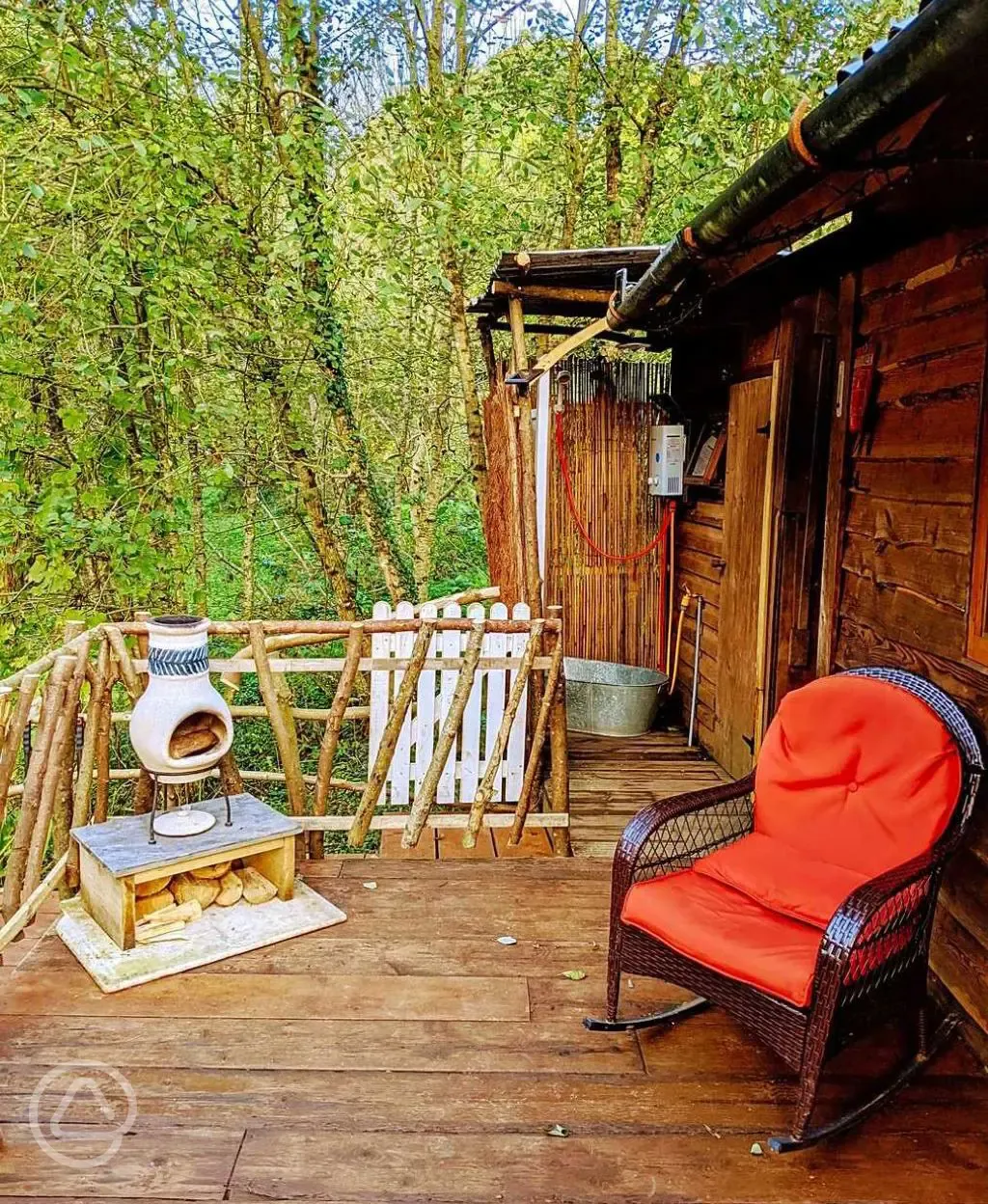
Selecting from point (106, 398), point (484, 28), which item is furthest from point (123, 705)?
point (484, 28)

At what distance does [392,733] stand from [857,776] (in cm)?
186

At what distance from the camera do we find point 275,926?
3.21 metres

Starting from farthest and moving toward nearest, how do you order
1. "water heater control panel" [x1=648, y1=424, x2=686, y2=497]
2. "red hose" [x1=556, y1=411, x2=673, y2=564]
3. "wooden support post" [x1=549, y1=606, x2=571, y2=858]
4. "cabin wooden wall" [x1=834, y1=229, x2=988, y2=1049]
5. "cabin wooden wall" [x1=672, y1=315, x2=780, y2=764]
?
1. "red hose" [x1=556, y1=411, x2=673, y2=564]
2. "water heater control panel" [x1=648, y1=424, x2=686, y2=497]
3. "cabin wooden wall" [x1=672, y1=315, x2=780, y2=764]
4. "wooden support post" [x1=549, y1=606, x2=571, y2=858]
5. "cabin wooden wall" [x1=834, y1=229, x2=988, y2=1049]

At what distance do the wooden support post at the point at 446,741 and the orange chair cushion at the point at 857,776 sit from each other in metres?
1.30

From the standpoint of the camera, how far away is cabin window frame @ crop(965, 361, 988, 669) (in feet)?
8.58

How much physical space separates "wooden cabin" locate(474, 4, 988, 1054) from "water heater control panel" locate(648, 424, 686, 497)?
123 mm

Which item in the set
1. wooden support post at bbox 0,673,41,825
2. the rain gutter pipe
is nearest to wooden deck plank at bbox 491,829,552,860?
wooden support post at bbox 0,673,41,825

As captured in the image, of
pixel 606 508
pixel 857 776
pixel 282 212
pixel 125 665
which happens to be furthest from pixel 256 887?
pixel 282 212

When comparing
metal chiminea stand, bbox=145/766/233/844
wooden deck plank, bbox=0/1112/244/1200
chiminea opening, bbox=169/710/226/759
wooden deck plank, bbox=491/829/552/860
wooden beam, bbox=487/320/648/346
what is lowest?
wooden deck plank, bbox=491/829/552/860

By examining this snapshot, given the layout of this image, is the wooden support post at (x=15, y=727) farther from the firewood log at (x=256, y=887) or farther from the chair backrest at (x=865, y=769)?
the chair backrest at (x=865, y=769)

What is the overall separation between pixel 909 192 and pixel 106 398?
4237 millimetres

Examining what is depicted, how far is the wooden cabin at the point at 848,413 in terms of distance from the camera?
8.54 ft

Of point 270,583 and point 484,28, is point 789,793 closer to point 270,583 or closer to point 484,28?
point 484,28

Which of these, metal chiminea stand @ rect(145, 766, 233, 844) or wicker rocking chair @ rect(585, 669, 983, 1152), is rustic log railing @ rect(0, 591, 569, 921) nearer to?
metal chiminea stand @ rect(145, 766, 233, 844)
